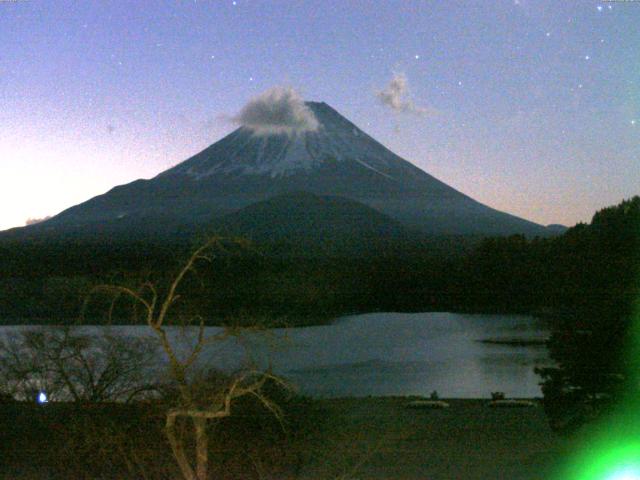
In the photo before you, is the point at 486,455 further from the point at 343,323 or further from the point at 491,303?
the point at 491,303

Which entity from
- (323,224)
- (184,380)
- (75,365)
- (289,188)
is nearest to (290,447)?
(75,365)

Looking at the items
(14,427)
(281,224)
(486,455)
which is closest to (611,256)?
(486,455)

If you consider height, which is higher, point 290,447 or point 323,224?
point 323,224

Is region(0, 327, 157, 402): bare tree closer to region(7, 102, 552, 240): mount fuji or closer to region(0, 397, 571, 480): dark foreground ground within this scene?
region(0, 397, 571, 480): dark foreground ground

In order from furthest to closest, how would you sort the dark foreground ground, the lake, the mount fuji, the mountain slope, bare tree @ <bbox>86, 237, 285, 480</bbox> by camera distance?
the mount fuji → the mountain slope → the lake → the dark foreground ground → bare tree @ <bbox>86, 237, 285, 480</bbox>

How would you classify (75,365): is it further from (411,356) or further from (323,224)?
(323,224)

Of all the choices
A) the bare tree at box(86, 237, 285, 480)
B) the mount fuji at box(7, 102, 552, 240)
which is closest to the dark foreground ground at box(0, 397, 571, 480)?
the bare tree at box(86, 237, 285, 480)

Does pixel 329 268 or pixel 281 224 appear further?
pixel 281 224
